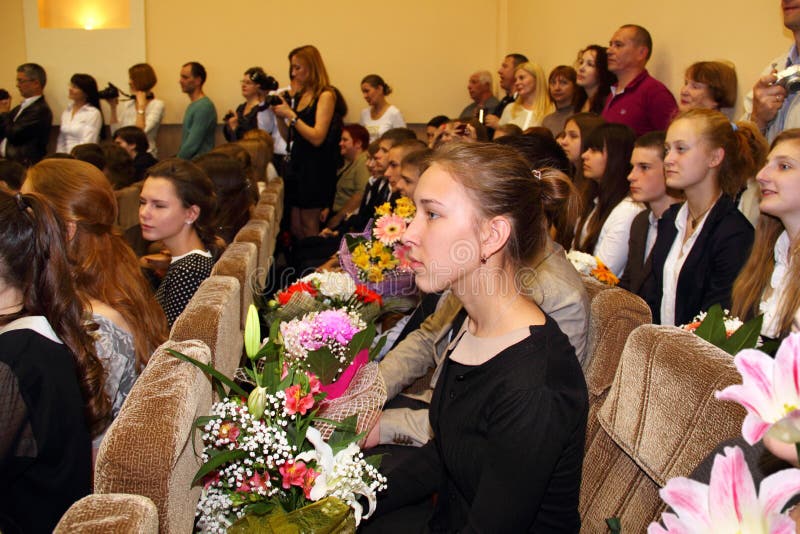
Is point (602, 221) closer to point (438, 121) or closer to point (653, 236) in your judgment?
point (653, 236)

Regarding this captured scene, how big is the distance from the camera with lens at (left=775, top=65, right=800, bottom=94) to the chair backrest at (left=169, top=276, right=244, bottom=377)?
8.30 feet

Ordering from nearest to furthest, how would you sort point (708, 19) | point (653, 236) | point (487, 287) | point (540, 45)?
1. point (487, 287)
2. point (653, 236)
3. point (708, 19)
4. point (540, 45)

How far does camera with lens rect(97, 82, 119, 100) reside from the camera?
8.55m

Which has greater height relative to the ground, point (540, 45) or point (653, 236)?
point (540, 45)

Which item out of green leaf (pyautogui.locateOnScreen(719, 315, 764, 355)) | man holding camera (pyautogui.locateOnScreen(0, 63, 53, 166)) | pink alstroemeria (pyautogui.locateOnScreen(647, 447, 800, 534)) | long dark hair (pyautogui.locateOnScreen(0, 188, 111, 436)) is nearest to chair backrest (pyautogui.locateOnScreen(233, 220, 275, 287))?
long dark hair (pyautogui.locateOnScreen(0, 188, 111, 436))

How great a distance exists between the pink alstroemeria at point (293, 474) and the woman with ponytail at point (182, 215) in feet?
5.66

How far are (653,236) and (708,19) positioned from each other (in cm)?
190

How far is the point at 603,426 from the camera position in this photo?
1.58 m

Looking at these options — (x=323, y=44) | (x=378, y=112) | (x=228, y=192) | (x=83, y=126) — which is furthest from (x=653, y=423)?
(x=323, y=44)

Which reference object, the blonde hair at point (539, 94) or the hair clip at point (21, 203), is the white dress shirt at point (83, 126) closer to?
the blonde hair at point (539, 94)

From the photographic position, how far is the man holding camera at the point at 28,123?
306 inches

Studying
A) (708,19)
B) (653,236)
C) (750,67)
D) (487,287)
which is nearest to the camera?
(487,287)

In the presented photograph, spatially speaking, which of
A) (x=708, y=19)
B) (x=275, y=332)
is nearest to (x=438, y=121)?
(x=708, y=19)

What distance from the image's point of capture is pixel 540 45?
7.48 meters
